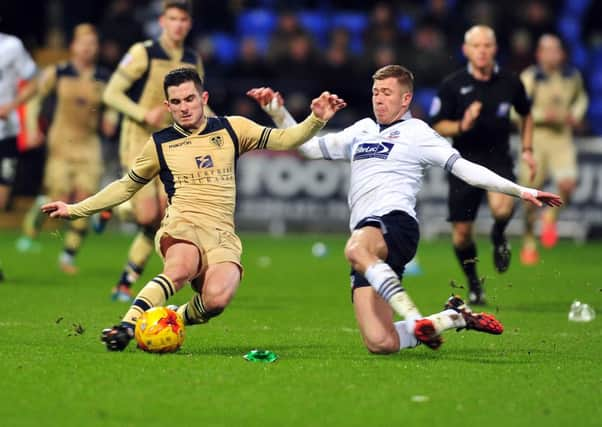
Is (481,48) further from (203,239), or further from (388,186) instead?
(203,239)

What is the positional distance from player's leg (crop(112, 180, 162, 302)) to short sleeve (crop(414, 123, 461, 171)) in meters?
3.63

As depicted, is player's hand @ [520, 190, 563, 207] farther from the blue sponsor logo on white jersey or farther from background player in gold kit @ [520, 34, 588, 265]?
background player in gold kit @ [520, 34, 588, 265]

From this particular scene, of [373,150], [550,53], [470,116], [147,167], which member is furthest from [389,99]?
[550,53]

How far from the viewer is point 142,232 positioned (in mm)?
11352

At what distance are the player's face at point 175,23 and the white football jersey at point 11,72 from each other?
278 cm

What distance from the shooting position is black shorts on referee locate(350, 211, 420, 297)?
7.85m

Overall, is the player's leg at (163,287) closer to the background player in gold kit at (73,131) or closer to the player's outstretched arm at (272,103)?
the player's outstretched arm at (272,103)

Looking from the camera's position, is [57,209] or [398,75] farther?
[398,75]

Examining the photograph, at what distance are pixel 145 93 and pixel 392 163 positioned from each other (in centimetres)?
383

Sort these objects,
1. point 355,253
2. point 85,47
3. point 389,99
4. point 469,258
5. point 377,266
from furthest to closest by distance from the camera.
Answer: point 85,47
point 469,258
point 389,99
point 355,253
point 377,266

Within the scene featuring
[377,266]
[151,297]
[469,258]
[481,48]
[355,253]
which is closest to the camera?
[377,266]

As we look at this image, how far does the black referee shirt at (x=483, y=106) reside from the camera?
1109cm

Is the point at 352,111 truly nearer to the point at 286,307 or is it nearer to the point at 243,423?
the point at 286,307

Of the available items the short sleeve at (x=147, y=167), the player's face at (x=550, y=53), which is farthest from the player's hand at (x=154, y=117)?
the player's face at (x=550, y=53)
